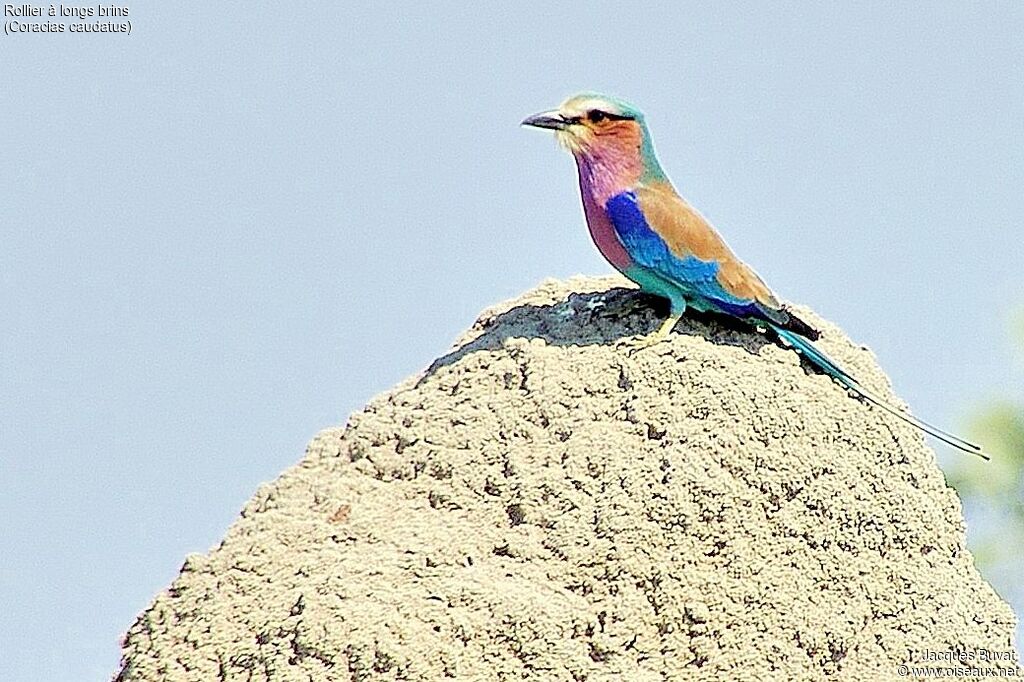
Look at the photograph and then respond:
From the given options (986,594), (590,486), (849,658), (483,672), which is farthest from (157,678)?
(986,594)

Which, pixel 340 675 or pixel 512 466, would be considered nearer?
pixel 340 675

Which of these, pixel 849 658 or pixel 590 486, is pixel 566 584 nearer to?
pixel 590 486

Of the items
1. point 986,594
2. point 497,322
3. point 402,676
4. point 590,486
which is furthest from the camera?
point 497,322

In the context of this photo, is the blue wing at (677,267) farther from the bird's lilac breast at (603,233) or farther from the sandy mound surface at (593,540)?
the sandy mound surface at (593,540)

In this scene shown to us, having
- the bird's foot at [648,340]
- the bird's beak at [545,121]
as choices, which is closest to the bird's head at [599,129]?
the bird's beak at [545,121]

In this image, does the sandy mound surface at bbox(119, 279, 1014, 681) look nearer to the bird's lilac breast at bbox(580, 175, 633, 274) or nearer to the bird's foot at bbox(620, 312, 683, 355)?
the bird's foot at bbox(620, 312, 683, 355)

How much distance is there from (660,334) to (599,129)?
3.04 feet

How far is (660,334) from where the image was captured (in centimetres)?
607

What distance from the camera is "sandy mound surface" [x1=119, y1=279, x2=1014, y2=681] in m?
5.31

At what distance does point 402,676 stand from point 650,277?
1875 millimetres

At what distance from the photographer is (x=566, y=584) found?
17.9 ft

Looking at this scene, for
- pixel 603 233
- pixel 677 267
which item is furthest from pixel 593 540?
pixel 603 233

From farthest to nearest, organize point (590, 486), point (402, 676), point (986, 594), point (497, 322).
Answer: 1. point (497, 322)
2. point (986, 594)
3. point (590, 486)
4. point (402, 676)

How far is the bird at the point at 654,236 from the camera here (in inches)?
246
